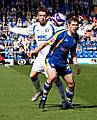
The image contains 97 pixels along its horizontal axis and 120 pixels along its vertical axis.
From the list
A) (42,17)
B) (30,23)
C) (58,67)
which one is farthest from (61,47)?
(30,23)

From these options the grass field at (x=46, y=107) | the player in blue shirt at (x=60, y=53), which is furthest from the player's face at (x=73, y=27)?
the grass field at (x=46, y=107)

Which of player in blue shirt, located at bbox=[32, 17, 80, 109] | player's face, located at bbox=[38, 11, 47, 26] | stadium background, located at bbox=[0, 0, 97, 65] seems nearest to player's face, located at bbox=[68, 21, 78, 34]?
player in blue shirt, located at bbox=[32, 17, 80, 109]

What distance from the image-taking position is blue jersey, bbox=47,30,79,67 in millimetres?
10469

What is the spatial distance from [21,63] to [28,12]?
11027 millimetres

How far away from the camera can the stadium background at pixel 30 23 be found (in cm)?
3344

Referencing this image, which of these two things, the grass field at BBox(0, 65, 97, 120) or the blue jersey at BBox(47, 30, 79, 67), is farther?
the blue jersey at BBox(47, 30, 79, 67)

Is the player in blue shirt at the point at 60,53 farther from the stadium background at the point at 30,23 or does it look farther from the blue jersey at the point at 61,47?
the stadium background at the point at 30,23

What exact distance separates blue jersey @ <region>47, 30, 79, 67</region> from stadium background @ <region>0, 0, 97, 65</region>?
17111 mm

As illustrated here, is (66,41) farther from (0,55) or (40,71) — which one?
(0,55)

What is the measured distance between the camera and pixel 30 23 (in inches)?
1479

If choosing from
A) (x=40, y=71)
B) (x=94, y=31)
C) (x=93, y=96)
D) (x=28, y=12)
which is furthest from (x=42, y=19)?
(x=28, y=12)

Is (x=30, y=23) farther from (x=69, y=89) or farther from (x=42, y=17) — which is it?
(x=69, y=89)

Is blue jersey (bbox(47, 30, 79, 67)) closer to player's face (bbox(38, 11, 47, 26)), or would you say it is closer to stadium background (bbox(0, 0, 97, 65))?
player's face (bbox(38, 11, 47, 26))

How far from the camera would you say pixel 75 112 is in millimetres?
10281
